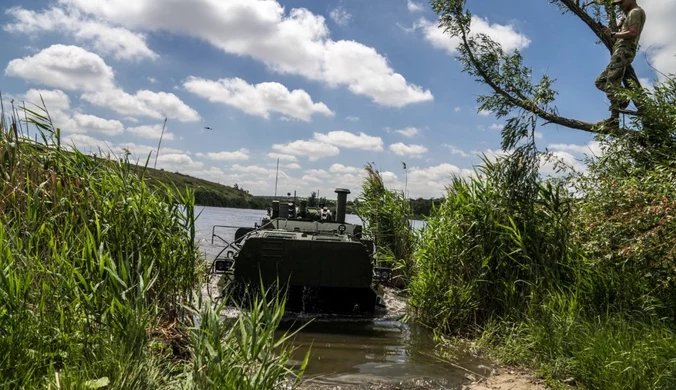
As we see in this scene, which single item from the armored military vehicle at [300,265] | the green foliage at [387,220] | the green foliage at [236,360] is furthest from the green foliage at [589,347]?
the green foliage at [387,220]

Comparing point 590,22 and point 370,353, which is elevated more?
point 590,22

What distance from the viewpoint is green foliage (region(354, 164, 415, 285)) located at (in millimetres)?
12234

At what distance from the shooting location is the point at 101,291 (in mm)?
4246

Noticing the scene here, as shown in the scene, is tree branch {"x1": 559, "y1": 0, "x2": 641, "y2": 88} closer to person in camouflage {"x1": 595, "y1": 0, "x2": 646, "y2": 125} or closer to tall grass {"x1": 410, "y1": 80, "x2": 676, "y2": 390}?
person in camouflage {"x1": 595, "y1": 0, "x2": 646, "y2": 125}

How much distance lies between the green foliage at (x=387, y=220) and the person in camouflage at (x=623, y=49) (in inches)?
223

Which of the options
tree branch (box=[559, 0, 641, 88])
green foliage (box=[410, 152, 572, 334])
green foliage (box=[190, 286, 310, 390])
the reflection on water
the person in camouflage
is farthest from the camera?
tree branch (box=[559, 0, 641, 88])

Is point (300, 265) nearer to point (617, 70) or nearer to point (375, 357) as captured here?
point (375, 357)

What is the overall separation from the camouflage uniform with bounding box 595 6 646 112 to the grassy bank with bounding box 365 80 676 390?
0.80 meters

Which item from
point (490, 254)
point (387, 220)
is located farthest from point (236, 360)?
point (387, 220)

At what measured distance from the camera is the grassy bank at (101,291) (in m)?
3.61

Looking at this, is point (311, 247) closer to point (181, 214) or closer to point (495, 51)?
point (181, 214)

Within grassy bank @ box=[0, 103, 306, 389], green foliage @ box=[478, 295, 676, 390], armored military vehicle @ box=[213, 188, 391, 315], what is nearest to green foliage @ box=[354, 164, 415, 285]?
armored military vehicle @ box=[213, 188, 391, 315]

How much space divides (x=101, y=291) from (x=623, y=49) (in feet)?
21.3

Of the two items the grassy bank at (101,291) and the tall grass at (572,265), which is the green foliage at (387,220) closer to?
the tall grass at (572,265)
